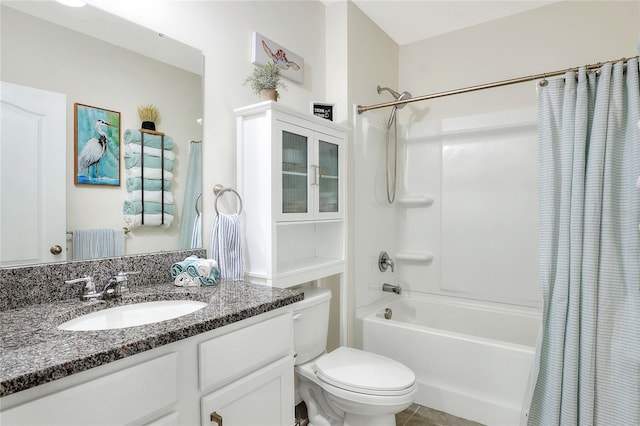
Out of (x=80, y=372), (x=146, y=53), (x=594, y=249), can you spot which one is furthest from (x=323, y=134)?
(x=80, y=372)

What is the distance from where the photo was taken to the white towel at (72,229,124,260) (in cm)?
123

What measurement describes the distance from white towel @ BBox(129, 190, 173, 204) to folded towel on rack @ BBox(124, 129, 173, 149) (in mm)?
194

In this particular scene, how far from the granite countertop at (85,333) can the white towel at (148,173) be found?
45cm

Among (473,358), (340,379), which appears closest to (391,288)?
(473,358)

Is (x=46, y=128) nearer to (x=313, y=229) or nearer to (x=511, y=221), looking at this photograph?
(x=313, y=229)

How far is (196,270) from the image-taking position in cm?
144

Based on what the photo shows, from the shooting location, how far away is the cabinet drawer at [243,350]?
0.99 m

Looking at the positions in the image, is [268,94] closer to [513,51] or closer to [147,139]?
[147,139]

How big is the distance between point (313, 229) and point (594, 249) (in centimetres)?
144

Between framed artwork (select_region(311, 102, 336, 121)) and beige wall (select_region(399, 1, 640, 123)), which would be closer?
framed artwork (select_region(311, 102, 336, 121))

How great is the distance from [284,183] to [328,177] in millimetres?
386

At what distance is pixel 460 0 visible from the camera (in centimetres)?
245

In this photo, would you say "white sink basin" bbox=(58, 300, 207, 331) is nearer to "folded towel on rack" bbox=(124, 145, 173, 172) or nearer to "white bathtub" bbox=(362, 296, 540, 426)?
"folded towel on rack" bbox=(124, 145, 173, 172)

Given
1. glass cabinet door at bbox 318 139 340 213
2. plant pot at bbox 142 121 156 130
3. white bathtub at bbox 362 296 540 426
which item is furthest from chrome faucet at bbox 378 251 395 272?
plant pot at bbox 142 121 156 130
